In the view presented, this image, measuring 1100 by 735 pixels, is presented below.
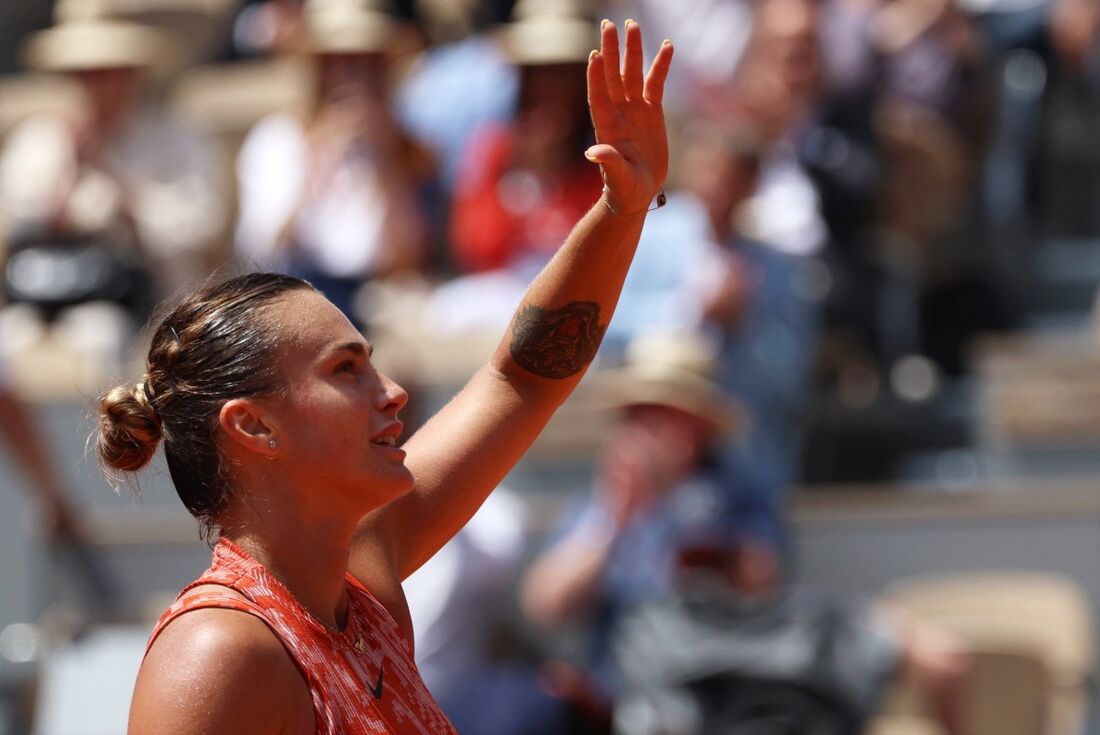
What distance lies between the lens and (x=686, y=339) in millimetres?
5816

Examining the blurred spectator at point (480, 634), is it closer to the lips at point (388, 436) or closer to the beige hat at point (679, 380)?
the beige hat at point (679, 380)

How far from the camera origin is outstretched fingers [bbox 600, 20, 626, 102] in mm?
2273

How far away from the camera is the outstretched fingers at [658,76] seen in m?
2.30

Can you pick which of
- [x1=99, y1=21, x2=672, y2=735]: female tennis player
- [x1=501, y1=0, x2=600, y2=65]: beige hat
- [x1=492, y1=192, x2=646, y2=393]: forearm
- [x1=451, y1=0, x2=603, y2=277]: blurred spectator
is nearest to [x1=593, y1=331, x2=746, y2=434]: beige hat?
[x1=451, y1=0, x2=603, y2=277]: blurred spectator

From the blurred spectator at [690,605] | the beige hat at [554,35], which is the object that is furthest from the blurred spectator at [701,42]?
the blurred spectator at [690,605]

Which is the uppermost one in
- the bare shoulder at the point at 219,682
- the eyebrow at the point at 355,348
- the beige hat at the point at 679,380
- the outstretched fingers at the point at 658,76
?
the outstretched fingers at the point at 658,76

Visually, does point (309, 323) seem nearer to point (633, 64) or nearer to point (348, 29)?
point (633, 64)

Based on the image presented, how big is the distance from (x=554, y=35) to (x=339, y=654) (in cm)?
472

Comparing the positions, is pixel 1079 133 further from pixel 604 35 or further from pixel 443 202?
pixel 604 35

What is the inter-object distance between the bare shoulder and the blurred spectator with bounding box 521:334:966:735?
3014 mm

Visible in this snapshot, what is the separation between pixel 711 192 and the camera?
6.02 m

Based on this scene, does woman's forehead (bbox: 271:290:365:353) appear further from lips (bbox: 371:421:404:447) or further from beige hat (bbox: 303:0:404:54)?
beige hat (bbox: 303:0:404:54)

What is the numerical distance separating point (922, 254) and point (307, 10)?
269 centimetres

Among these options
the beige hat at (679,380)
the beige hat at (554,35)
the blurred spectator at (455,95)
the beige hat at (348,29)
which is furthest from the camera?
the blurred spectator at (455,95)
